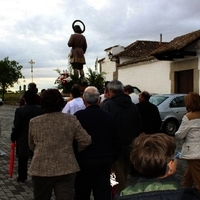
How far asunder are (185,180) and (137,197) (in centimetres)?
429

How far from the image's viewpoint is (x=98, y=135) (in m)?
4.64

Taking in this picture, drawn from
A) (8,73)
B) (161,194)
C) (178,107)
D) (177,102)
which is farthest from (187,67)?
(8,73)

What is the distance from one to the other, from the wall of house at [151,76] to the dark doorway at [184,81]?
578mm

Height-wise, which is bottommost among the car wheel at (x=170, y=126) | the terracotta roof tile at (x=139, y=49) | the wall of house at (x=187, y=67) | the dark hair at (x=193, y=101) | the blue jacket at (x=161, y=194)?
the car wheel at (x=170, y=126)

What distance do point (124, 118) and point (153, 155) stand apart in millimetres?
3124

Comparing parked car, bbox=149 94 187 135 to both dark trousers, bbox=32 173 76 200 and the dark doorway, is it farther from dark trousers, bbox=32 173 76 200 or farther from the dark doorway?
dark trousers, bbox=32 173 76 200

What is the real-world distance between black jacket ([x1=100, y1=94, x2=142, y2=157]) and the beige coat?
131 centimetres

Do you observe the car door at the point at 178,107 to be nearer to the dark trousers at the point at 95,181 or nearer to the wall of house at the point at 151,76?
the wall of house at the point at 151,76

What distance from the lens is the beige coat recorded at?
4.15 meters

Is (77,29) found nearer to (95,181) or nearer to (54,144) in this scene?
(95,181)

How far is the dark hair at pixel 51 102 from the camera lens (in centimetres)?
435

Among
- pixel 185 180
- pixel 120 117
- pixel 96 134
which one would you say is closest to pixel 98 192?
pixel 96 134

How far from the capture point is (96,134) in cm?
464

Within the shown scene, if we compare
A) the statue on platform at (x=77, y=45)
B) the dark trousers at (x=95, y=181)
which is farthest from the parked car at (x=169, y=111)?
the dark trousers at (x=95, y=181)
